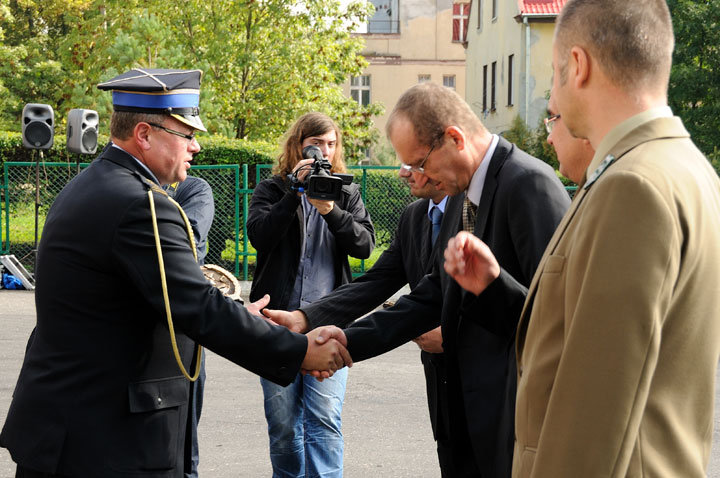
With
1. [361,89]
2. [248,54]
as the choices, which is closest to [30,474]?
[248,54]

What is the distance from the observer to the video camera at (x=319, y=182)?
502 centimetres

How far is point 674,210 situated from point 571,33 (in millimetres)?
462

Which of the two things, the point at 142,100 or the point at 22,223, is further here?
the point at 22,223

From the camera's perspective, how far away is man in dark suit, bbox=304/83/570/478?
3091 millimetres

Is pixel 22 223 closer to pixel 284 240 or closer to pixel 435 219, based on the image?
pixel 284 240

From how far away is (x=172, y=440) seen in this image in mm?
3152

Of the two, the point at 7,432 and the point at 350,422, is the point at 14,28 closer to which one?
the point at 350,422

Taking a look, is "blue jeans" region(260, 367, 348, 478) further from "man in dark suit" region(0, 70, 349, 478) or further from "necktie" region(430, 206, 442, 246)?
"man in dark suit" region(0, 70, 349, 478)

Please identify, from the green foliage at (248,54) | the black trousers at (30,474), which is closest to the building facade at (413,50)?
the green foliage at (248,54)

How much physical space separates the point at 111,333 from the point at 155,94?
3.11ft

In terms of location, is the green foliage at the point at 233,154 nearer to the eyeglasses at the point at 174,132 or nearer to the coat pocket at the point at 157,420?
the eyeglasses at the point at 174,132

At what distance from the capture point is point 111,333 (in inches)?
119

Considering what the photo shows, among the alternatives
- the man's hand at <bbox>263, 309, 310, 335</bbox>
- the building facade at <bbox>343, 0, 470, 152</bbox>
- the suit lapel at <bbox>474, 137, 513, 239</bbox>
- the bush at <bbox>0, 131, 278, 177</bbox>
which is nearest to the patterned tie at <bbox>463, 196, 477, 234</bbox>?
the suit lapel at <bbox>474, 137, 513, 239</bbox>

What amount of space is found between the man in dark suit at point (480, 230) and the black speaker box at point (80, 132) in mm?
11737
